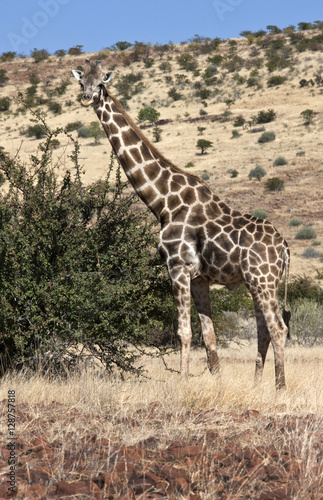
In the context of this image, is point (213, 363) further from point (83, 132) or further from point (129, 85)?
point (129, 85)

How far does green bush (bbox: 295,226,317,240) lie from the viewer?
102ft

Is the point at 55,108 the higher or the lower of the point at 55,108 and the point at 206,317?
the higher

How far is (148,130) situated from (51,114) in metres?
14.4

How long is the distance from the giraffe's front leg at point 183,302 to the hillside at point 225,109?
20.5 m

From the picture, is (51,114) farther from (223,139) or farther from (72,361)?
(72,361)

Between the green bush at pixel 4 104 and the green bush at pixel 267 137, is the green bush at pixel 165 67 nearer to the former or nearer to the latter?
the green bush at pixel 4 104

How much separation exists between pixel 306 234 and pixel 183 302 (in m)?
24.6

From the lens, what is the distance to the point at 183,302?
25.5 feet

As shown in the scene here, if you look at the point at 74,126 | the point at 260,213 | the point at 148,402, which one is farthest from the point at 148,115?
the point at 148,402

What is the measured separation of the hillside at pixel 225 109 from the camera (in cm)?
3703

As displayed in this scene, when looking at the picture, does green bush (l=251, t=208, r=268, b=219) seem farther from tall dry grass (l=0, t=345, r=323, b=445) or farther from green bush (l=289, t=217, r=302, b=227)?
tall dry grass (l=0, t=345, r=323, b=445)

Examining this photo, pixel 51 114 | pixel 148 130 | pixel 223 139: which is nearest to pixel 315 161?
pixel 223 139

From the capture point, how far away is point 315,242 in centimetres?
3025

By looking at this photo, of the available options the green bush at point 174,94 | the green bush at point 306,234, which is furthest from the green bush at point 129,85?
the green bush at point 306,234
